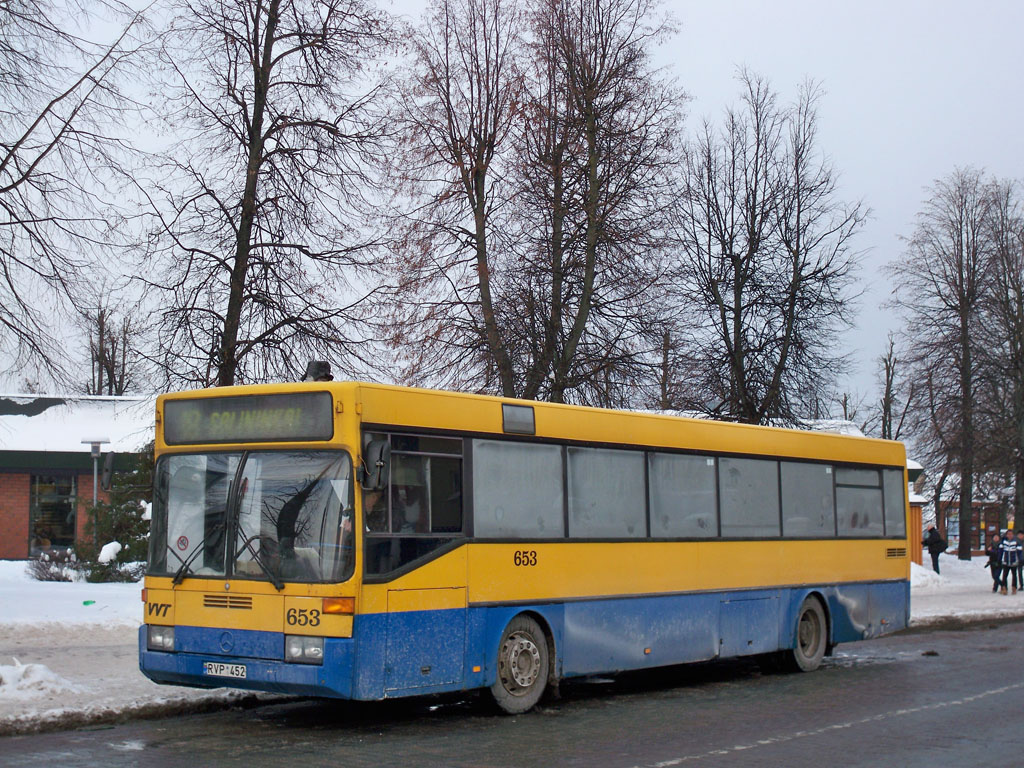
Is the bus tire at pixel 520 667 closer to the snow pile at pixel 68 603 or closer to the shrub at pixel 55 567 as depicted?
the snow pile at pixel 68 603

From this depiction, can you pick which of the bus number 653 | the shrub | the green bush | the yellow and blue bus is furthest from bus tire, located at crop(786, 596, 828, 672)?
the shrub

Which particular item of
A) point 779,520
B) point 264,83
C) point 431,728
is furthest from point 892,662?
point 264,83

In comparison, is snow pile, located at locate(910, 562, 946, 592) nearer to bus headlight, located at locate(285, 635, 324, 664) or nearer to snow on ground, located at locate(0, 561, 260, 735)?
snow on ground, located at locate(0, 561, 260, 735)

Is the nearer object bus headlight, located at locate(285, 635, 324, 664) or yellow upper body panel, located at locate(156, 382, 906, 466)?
bus headlight, located at locate(285, 635, 324, 664)

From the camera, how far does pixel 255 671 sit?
9680mm

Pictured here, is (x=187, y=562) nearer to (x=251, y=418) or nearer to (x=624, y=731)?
(x=251, y=418)

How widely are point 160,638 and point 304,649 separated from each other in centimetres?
161

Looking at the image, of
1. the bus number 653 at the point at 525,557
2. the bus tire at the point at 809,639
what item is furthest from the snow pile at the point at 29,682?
the bus tire at the point at 809,639

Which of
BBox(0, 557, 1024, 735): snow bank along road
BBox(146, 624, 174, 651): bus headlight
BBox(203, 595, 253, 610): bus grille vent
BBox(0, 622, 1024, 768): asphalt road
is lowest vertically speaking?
BBox(0, 622, 1024, 768): asphalt road

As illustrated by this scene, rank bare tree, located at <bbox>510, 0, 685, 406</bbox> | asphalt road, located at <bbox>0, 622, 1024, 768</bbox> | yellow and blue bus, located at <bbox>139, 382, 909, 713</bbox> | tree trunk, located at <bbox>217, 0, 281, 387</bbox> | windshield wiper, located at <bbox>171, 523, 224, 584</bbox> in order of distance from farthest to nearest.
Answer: bare tree, located at <bbox>510, 0, 685, 406</bbox>
tree trunk, located at <bbox>217, 0, 281, 387</bbox>
windshield wiper, located at <bbox>171, 523, 224, 584</bbox>
yellow and blue bus, located at <bbox>139, 382, 909, 713</bbox>
asphalt road, located at <bbox>0, 622, 1024, 768</bbox>

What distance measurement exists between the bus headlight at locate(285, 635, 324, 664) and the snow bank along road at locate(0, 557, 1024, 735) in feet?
7.03

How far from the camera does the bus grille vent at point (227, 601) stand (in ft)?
32.3

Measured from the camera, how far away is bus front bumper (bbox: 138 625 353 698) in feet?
30.8

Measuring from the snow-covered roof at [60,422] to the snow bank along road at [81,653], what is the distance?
33.2ft
